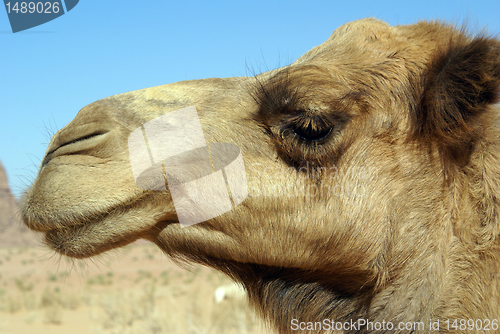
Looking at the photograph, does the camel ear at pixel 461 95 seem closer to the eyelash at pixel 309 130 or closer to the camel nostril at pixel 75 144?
the eyelash at pixel 309 130

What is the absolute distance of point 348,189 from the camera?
7.23 feet

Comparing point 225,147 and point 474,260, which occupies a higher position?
point 225,147

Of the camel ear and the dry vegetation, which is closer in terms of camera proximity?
the camel ear

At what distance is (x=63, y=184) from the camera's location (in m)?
2.08

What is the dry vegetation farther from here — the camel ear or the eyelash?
the camel ear

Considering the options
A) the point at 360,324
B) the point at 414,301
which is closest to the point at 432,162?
the point at 414,301

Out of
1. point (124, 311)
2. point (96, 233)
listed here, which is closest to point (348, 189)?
point (96, 233)

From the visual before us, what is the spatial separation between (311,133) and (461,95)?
31.0 inches

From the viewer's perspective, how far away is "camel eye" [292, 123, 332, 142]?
218cm

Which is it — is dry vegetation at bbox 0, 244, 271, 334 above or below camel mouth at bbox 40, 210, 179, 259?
below

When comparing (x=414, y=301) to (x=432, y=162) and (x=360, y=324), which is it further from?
(x=432, y=162)

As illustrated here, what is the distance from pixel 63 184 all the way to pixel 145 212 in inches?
16.7

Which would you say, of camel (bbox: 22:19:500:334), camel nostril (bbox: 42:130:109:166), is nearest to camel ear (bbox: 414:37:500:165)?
camel (bbox: 22:19:500:334)

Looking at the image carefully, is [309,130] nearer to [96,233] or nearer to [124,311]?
[96,233]
